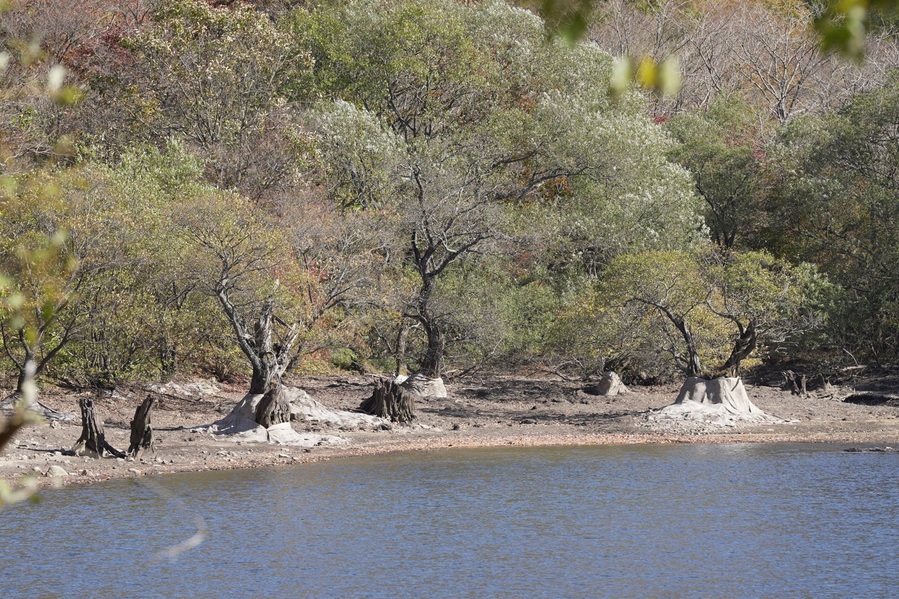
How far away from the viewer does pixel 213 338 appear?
30312 millimetres

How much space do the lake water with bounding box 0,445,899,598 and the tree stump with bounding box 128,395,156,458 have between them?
69.4 inches

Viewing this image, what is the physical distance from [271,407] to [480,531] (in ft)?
31.5

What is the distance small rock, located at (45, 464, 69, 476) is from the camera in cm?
2112

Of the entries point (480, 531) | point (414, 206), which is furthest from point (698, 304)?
point (480, 531)

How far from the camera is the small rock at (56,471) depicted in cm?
2112

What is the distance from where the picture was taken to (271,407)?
2698cm

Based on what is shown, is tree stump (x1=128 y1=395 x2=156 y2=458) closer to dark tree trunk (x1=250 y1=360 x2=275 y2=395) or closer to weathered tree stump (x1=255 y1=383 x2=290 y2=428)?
weathered tree stump (x1=255 y1=383 x2=290 y2=428)

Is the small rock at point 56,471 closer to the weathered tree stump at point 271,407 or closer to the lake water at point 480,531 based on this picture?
the lake water at point 480,531

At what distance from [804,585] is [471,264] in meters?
25.6

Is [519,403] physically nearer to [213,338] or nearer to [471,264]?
[471,264]

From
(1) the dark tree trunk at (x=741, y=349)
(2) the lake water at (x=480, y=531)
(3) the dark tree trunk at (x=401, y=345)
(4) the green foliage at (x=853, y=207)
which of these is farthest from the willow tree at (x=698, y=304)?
(4) the green foliage at (x=853, y=207)

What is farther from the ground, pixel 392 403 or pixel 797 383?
pixel 797 383

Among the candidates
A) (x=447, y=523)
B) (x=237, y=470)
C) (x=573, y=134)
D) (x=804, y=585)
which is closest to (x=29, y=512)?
(x=237, y=470)

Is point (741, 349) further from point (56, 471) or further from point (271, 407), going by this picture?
point (56, 471)
